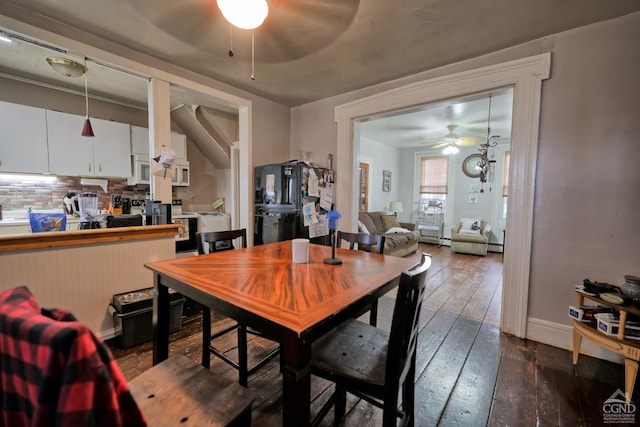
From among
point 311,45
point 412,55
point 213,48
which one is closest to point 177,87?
point 213,48

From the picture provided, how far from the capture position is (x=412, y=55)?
2.40 m

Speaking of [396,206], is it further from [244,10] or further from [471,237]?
[244,10]

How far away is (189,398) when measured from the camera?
0.88 metres

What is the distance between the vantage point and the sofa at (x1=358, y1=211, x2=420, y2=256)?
4781mm

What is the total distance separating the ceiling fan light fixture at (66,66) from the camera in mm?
2638

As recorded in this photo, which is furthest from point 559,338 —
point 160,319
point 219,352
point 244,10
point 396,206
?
point 396,206

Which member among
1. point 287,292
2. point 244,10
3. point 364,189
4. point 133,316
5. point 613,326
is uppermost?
point 244,10

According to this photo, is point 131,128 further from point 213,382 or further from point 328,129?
point 213,382

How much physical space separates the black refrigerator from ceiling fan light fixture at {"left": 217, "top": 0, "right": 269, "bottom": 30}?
164 centimetres

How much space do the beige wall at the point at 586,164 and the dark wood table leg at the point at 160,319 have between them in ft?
9.01

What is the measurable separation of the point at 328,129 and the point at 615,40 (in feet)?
8.47

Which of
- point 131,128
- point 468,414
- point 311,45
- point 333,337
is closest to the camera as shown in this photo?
point 333,337

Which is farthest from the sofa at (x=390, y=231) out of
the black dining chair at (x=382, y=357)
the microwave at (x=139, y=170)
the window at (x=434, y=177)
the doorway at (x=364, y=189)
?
the microwave at (x=139, y=170)

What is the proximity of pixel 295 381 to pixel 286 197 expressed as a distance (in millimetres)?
2416
